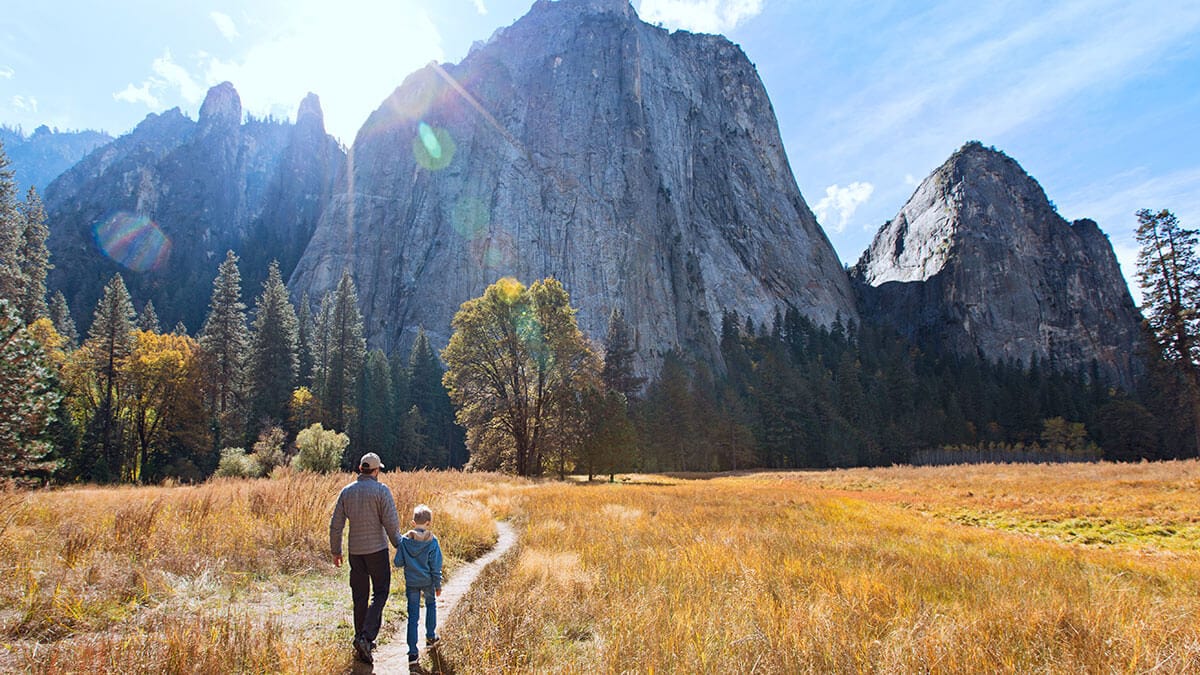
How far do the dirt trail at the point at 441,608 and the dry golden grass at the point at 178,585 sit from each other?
0.33 m

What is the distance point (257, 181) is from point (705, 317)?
13594 centimetres

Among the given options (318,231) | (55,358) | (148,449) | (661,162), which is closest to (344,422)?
(148,449)

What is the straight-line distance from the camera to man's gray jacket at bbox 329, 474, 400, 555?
5688mm

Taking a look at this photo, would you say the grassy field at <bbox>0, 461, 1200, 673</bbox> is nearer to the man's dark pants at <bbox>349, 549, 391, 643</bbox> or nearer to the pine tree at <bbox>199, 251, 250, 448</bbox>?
the man's dark pants at <bbox>349, 549, 391, 643</bbox>

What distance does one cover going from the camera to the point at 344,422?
182ft

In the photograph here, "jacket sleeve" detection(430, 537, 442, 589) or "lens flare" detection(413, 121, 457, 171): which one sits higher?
"lens flare" detection(413, 121, 457, 171)

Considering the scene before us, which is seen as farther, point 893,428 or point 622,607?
point 893,428

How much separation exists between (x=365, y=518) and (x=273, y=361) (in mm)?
58326

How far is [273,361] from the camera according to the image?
180 ft

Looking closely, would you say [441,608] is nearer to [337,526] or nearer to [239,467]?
[337,526]

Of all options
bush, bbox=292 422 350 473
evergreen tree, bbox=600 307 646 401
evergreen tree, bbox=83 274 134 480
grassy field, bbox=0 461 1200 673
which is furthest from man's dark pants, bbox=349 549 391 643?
evergreen tree, bbox=600 307 646 401

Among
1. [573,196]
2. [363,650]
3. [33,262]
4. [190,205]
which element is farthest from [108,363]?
[190,205]

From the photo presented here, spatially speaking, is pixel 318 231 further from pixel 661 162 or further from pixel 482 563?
pixel 482 563

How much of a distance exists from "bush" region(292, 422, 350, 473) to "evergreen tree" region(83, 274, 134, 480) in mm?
19622
